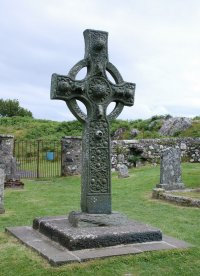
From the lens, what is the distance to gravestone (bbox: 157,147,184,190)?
520 inches

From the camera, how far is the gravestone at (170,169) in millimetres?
13195

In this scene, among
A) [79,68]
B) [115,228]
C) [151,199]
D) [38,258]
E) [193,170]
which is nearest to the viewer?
[38,258]

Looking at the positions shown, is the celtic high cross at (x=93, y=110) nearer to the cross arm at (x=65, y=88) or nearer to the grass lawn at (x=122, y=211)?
the cross arm at (x=65, y=88)

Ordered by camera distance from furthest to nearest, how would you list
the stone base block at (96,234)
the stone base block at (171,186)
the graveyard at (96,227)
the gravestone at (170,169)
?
the gravestone at (170,169) < the stone base block at (171,186) < the stone base block at (96,234) < the graveyard at (96,227)

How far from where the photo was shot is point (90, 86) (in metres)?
6.64

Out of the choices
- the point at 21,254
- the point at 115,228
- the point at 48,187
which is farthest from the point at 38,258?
the point at 48,187

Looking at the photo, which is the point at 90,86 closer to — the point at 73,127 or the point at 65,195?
the point at 65,195

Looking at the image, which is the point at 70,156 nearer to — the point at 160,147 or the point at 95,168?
the point at 160,147

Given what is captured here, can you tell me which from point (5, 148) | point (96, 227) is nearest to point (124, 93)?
point (96, 227)

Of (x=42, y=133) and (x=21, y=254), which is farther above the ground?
(x=42, y=133)

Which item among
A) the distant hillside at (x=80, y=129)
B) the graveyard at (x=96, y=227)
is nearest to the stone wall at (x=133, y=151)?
the distant hillside at (x=80, y=129)

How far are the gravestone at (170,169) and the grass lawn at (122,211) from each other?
70 centimetres

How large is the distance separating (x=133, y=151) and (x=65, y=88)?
15304mm

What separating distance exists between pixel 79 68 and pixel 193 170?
11.5 meters
